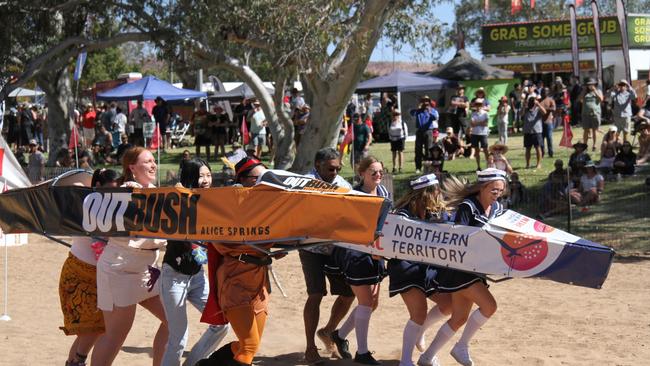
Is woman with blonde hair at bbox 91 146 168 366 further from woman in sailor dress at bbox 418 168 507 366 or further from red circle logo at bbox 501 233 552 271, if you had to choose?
red circle logo at bbox 501 233 552 271

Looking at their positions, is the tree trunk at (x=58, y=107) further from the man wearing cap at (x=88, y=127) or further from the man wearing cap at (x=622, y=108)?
the man wearing cap at (x=622, y=108)

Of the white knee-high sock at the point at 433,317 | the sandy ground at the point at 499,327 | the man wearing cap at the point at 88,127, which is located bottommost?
the sandy ground at the point at 499,327

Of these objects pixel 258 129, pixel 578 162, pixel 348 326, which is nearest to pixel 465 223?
pixel 348 326

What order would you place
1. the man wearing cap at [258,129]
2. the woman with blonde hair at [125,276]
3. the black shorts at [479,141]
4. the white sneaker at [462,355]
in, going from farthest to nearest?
the man wearing cap at [258,129], the black shorts at [479,141], the white sneaker at [462,355], the woman with blonde hair at [125,276]

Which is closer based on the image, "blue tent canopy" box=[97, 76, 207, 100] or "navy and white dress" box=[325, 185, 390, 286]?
"navy and white dress" box=[325, 185, 390, 286]

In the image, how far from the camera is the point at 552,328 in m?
9.84

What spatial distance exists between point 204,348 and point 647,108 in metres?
21.4

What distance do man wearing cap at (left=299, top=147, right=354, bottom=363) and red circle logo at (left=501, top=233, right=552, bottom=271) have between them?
1506 millimetres

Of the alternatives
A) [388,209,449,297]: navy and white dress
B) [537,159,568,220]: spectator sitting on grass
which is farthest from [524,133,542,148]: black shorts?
[388,209,449,297]: navy and white dress

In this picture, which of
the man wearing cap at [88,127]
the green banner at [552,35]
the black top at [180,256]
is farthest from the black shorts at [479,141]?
the green banner at [552,35]

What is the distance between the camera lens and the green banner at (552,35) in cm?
3956

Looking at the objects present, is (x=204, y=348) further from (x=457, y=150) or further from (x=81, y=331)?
(x=457, y=150)

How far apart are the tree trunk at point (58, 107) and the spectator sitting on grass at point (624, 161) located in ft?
63.2

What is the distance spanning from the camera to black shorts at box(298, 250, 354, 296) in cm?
846
